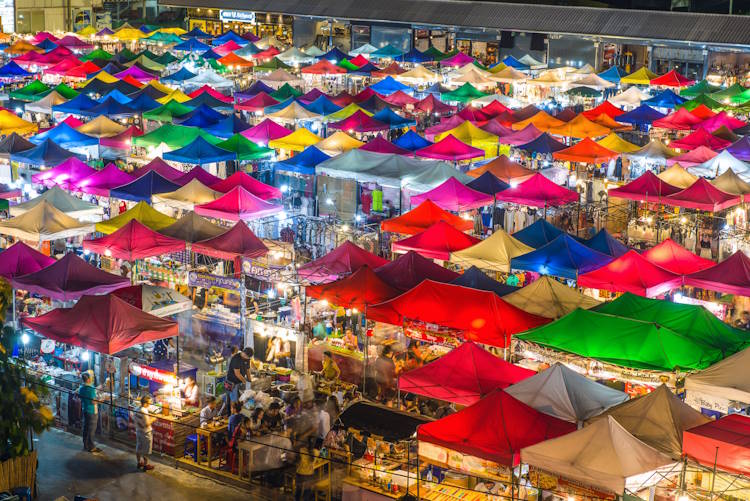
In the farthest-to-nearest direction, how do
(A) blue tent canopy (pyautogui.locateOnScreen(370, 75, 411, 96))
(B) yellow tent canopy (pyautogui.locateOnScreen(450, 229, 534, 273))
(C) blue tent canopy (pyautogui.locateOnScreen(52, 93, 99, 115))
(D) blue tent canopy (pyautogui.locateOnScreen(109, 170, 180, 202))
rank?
(A) blue tent canopy (pyautogui.locateOnScreen(370, 75, 411, 96)) → (C) blue tent canopy (pyautogui.locateOnScreen(52, 93, 99, 115)) → (D) blue tent canopy (pyautogui.locateOnScreen(109, 170, 180, 202)) → (B) yellow tent canopy (pyautogui.locateOnScreen(450, 229, 534, 273))

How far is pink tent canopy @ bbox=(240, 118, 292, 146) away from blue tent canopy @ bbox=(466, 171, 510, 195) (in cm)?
794

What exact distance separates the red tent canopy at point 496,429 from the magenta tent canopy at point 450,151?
600 inches

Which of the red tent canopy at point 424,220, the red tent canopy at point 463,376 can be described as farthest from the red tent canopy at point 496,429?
the red tent canopy at point 424,220

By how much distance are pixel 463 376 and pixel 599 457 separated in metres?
2.97

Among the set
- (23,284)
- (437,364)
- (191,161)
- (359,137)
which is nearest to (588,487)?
(437,364)

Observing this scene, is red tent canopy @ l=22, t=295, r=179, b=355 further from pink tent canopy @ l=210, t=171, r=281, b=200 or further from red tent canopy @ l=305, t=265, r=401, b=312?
pink tent canopy @ l=210, t=171, r=281, b=200

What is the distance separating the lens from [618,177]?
2942 centimetres

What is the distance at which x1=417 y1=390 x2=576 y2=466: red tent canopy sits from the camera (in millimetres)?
11750

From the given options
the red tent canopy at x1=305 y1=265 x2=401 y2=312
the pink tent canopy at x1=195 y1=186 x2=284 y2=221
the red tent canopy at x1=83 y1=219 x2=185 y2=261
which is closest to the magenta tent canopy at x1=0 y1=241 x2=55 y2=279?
the red tent canopy at x1=83 y1=219 x2=185 y2=261

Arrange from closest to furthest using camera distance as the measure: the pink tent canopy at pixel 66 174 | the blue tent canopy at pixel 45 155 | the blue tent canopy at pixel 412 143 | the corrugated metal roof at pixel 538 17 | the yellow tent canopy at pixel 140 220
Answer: the yellow tent canopy at pixel 140 220 < the pink tent canopy at pixel 66 174 < the blue tent canopy at pixel 45 155 < the blue tent canopy at pixel 412 143 < the corrugated metal roof at pixel 538 17

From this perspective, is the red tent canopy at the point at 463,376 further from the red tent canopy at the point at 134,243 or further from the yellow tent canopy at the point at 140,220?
the yellow tent canopy at the point at 140,220

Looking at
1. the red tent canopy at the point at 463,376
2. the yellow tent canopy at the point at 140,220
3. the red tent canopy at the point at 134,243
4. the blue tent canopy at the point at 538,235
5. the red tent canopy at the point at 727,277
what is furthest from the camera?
the yellow tent canopy at the point at 140,220

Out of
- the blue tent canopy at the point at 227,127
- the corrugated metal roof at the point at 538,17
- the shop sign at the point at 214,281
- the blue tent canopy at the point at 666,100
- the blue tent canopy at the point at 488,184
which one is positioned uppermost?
the corrugated metal roof at the point at 538,17

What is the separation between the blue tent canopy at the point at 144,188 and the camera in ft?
73.7
